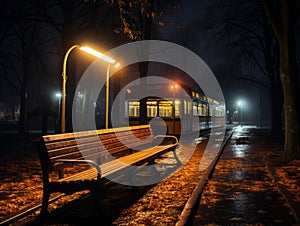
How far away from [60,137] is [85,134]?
83 cm

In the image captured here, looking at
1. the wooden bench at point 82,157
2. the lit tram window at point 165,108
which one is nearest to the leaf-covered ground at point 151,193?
the wooden bench at point 82,157

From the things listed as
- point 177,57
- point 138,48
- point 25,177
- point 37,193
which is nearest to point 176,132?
point 138,48

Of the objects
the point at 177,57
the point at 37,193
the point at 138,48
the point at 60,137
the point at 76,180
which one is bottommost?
the point at 37,193

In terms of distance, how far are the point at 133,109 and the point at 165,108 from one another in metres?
2.27

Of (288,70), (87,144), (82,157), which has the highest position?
(288,70)

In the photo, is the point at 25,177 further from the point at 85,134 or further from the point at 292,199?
the point at 292,199

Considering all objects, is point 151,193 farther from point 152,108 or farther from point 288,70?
point 152,108

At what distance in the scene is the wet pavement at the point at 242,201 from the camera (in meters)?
4.85

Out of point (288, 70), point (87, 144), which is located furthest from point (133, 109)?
point (87, 144)

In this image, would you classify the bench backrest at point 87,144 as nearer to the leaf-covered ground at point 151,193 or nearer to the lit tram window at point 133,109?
the leaf-covered ground at point 151,193

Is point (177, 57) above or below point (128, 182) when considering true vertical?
above

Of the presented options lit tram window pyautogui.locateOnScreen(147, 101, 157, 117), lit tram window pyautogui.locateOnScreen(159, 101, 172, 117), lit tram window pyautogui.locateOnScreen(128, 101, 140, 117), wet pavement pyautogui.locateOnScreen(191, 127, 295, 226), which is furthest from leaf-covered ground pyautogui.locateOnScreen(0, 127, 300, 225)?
lit tram window pyautogui.locateOnScreen(128, 101, 140, 117)

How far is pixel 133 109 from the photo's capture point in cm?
2328

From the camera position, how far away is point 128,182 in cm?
756
